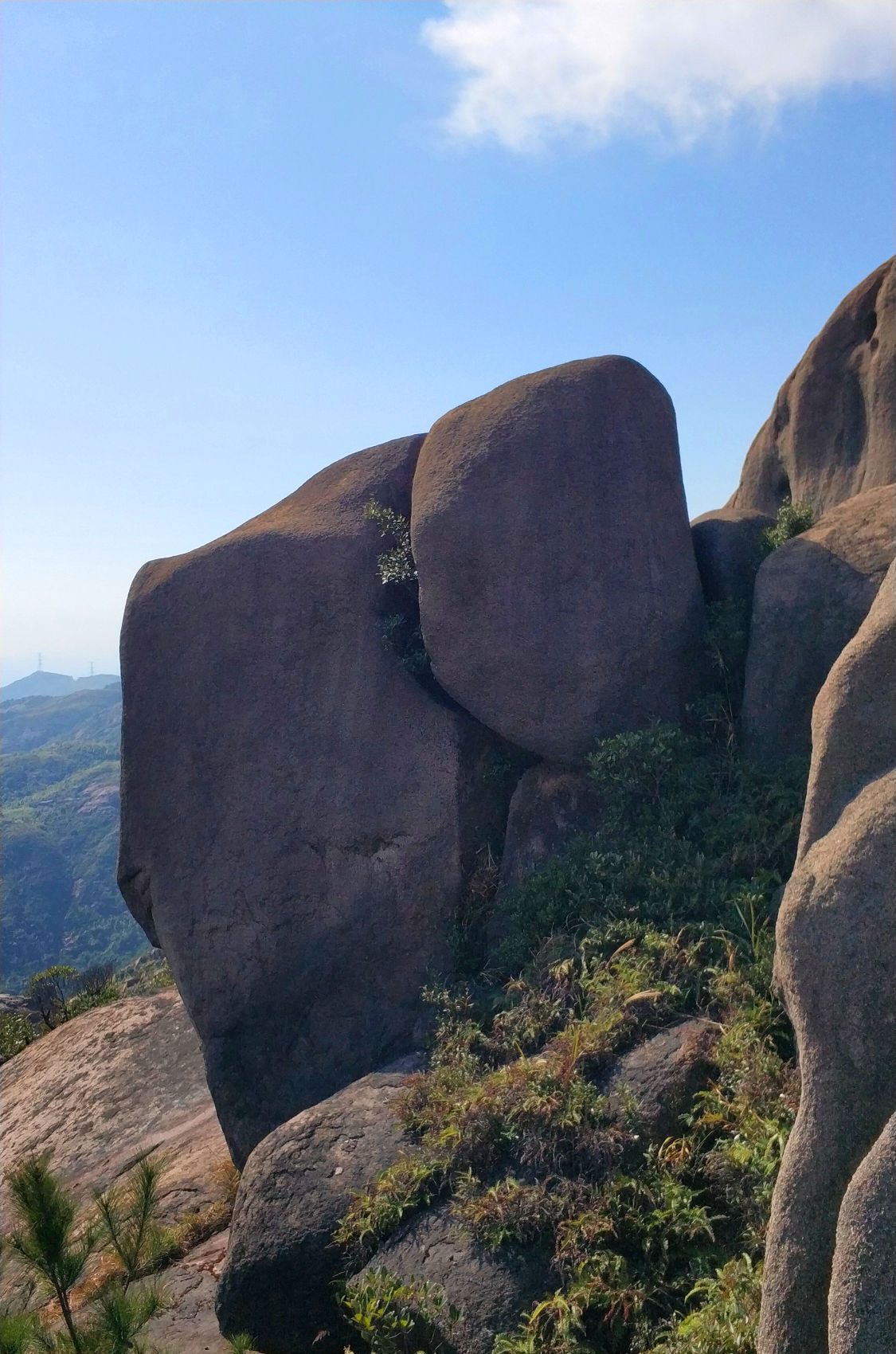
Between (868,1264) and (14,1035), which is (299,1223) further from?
(14,1035)

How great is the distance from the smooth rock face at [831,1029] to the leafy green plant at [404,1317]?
1623mm

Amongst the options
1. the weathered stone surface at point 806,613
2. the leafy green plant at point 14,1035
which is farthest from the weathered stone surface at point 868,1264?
the leafy green plant at point 14,1035

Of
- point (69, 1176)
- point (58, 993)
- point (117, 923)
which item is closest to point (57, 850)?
point (117, 923)

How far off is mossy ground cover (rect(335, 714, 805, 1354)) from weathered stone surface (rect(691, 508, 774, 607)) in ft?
4.42

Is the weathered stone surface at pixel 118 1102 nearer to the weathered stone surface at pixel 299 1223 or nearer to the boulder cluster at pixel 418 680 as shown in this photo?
the boulder cluster at pixel 418 680

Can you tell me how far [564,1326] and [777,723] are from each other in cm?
407

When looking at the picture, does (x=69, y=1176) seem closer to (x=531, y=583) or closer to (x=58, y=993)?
(x=531, y=583)

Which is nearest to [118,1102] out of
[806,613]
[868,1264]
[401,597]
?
[401,597]

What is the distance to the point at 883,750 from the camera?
399 centimetres

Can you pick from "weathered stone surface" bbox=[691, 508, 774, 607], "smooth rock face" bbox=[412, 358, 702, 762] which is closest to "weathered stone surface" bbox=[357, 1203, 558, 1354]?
"smooth rock face" bbox=[412, 358, 702, 762]

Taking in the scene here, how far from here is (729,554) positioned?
804 cm

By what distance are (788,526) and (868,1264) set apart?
590 cm

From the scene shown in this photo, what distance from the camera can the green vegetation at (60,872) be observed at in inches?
2778

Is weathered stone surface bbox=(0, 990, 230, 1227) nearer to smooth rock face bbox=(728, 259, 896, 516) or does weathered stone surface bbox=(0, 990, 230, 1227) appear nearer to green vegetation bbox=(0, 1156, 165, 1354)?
green vegetation bbox=(0, 1156, 165, 1354)
